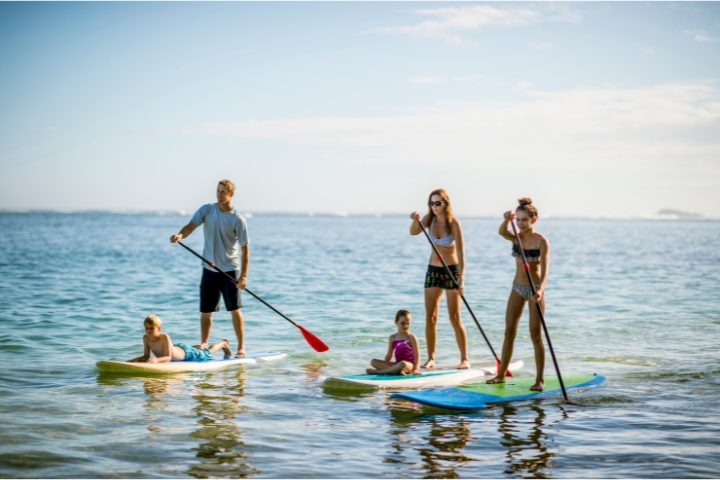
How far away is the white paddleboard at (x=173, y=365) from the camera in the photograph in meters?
8.11

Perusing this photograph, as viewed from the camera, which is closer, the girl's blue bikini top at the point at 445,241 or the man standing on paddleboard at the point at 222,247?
the girl's blue bikini top at the point at 445,241

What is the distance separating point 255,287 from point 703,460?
51.7 feet

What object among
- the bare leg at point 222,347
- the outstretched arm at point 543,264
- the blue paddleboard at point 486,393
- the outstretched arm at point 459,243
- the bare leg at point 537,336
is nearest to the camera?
the outstretched arm at point 543,264

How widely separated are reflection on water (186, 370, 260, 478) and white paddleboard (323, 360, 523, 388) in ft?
3.61

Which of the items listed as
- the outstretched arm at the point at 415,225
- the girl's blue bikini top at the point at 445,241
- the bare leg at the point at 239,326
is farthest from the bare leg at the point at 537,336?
the bare leg at the point at 239,326

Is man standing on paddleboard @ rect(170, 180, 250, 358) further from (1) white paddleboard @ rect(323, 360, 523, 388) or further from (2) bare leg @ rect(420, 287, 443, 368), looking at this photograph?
(2) bare leg @ rect(420, 287, 443, 368)

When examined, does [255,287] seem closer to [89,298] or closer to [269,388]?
[89,298]

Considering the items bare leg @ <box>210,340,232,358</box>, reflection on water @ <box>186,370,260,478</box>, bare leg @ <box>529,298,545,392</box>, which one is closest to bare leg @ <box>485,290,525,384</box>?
bare leg @ <box>529,298,545,392</box>

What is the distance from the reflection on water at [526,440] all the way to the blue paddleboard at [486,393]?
0.62 ft

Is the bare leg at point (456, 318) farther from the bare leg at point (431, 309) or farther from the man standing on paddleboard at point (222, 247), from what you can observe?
the man standing on paddleboard at point (222, 247)

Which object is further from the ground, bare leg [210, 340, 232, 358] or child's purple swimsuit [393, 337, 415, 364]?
child's purple swimsuit [393, 337, 415, 364]

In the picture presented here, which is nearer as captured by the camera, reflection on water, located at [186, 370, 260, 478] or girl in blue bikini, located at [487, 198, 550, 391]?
reflection on water, located at [186, 370, 260, 478]

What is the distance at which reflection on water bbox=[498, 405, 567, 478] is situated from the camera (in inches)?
208

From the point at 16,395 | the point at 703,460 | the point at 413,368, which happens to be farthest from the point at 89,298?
the point at 703,460
